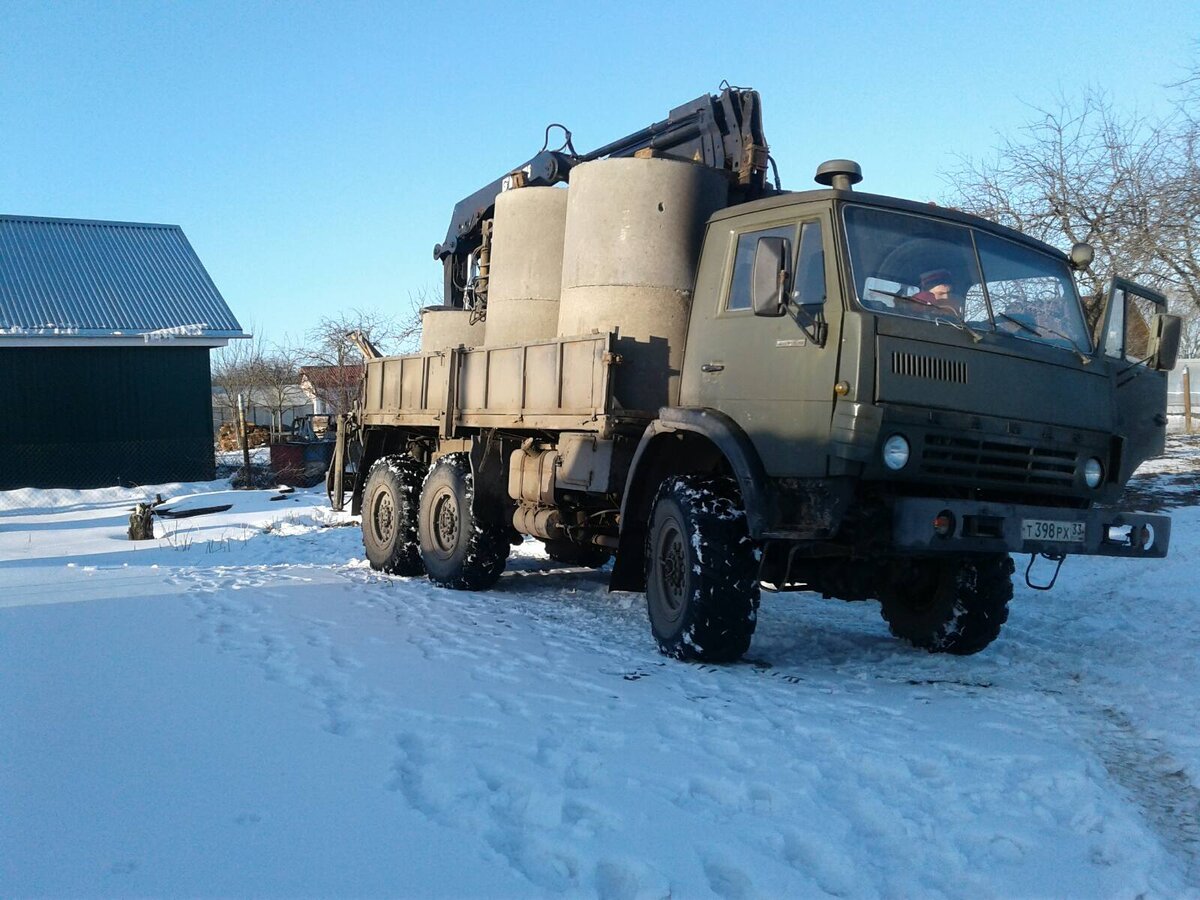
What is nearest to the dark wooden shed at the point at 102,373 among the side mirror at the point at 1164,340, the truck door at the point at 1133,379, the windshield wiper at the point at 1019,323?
the windshield wiper at the point at 1019,323

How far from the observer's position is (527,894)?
2.88 m

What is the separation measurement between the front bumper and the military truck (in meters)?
0.01

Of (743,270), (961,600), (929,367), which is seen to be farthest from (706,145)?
(961,600)

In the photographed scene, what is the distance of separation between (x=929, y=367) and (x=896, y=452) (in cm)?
51

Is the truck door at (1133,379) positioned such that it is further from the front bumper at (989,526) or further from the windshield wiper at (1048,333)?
the front bumper at (989,526)

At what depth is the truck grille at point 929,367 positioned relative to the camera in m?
5.42

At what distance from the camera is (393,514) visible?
10.6 metres

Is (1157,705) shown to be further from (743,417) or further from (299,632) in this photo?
(299,632)

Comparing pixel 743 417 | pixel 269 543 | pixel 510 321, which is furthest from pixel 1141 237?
pixel 269 543

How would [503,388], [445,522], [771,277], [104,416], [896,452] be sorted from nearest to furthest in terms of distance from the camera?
[896,452] < [771,277] < [503,388] < [445,522] < [104,416]

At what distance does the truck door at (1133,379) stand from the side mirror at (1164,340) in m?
0.06

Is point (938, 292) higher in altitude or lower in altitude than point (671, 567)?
higher

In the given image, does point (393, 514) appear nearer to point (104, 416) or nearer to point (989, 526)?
point (989, 526)

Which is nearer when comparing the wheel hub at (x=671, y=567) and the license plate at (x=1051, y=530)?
the license plate at (x=1051, y=530)
